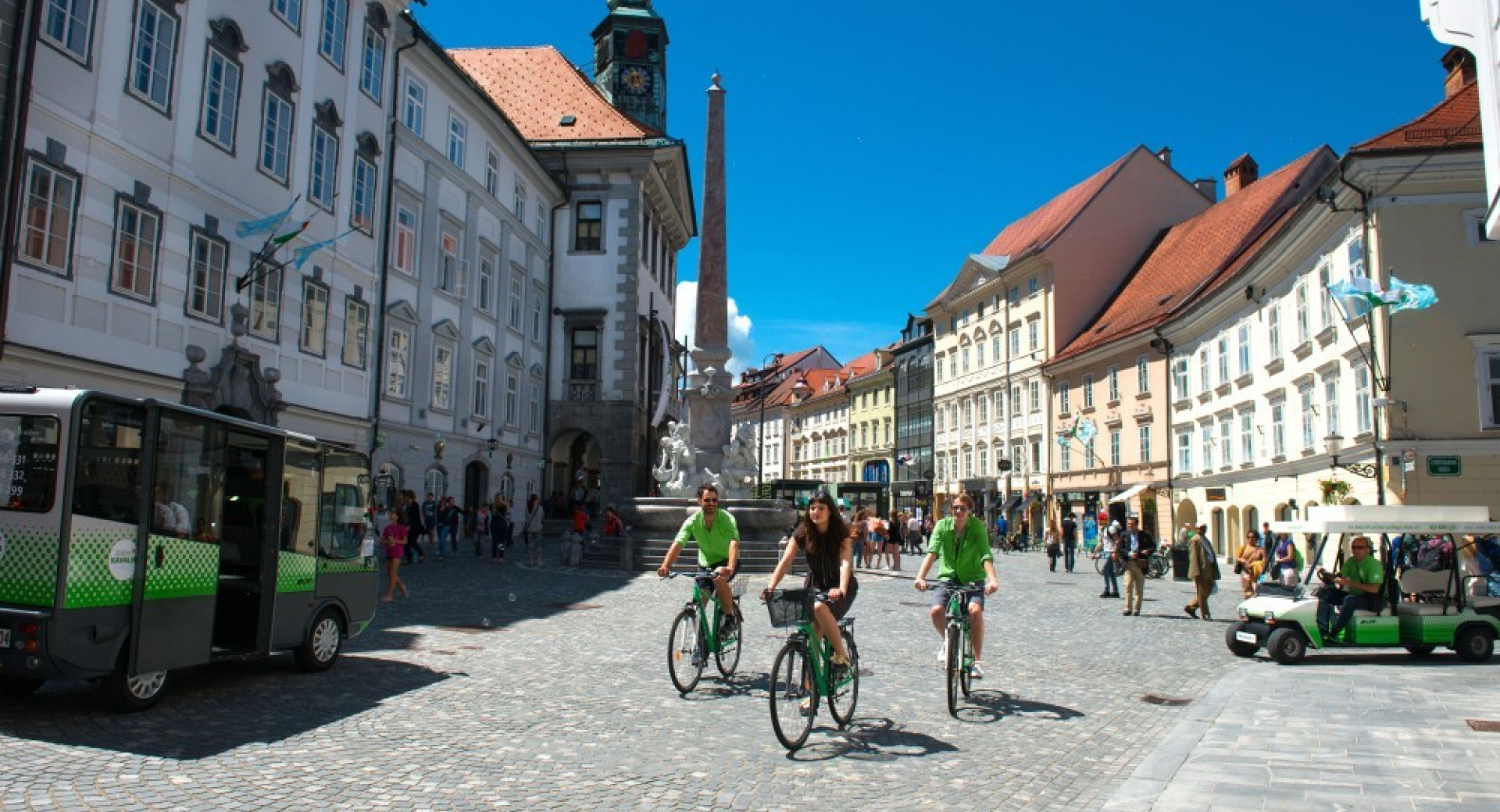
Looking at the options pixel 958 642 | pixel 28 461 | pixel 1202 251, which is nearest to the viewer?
pixel 28 461

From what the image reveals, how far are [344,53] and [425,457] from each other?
10.6 m

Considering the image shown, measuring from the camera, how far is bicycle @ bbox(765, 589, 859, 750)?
6.98 metres

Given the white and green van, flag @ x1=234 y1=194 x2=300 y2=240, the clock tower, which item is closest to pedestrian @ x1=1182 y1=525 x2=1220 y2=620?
the white and green van

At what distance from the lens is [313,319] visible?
24.1m

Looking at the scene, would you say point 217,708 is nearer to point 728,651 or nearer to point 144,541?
point 144,541

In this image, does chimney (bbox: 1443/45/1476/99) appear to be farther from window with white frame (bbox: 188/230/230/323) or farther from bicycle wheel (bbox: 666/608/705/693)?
window with white frame (bbox: 188/230/230/323)

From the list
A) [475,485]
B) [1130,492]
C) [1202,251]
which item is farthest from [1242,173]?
[475,485]

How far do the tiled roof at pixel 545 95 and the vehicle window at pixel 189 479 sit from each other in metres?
35.0

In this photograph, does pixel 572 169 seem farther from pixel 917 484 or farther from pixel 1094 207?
pixel 917 484

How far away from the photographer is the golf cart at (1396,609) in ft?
40.5

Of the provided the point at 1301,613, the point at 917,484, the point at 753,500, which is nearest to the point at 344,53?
the point at 753,500

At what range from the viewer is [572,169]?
42.2 m

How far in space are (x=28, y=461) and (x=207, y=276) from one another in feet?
45.5

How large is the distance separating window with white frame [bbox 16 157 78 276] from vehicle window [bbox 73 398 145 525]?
10.2 m
